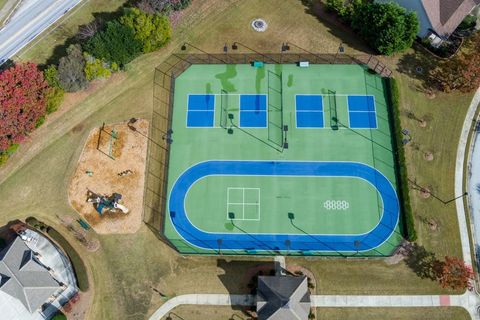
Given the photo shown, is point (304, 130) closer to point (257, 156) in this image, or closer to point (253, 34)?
point (257, 156)

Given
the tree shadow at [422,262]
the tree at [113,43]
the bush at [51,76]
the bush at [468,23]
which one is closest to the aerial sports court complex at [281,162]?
the tree shadow at [422,262]

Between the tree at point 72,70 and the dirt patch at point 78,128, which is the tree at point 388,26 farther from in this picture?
the dirt patch at point 78,128

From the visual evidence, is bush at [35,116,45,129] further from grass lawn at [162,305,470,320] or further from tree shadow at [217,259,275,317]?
grass lawn at [162,305,470,320]

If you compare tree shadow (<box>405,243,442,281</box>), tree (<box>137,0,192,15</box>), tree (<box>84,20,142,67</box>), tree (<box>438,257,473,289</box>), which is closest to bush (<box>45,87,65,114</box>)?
tree (<box>84,20,142,67</box>)

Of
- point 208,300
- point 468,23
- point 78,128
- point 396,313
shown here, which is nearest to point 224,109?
point 78,128

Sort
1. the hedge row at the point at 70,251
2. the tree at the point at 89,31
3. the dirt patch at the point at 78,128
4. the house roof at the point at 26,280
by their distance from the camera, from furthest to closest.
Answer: the tree at the point at 89,31, the dirt patch at the point at 78,128, the hedge row at the point at 70,251, the house roof at the point at 26,280

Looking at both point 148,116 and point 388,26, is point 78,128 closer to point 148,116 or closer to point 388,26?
point 148,116

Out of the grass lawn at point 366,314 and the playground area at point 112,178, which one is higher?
the playground area at point 112,178
